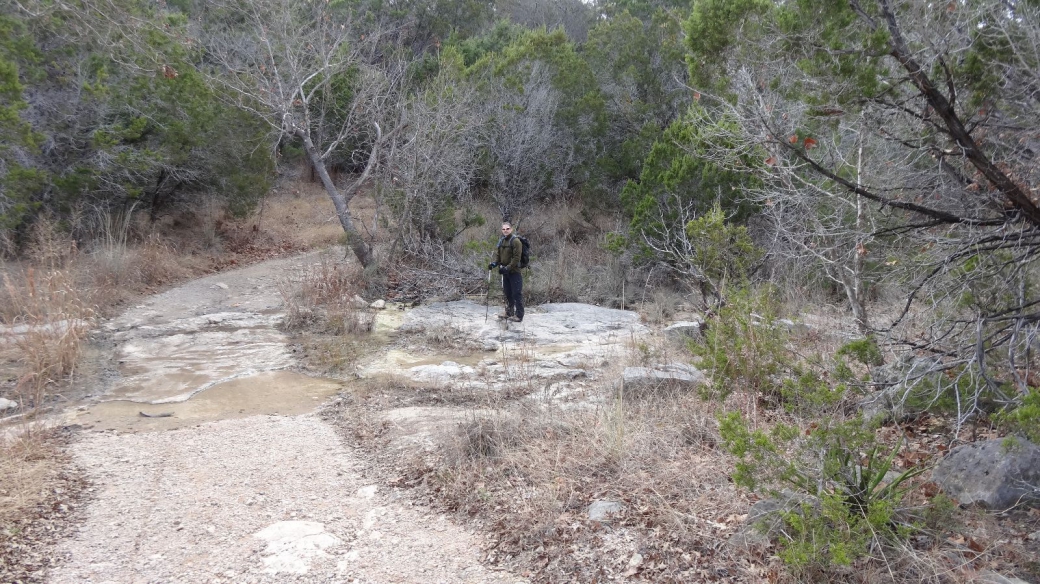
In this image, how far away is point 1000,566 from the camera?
11.0 feet

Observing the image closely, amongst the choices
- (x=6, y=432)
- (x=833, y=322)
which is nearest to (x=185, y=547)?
(x=6, y=432)

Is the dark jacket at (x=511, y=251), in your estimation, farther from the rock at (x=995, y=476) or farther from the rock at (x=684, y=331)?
the rock at (x=995, y=476)

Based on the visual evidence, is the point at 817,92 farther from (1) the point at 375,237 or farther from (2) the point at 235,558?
(1) the point at 375,237

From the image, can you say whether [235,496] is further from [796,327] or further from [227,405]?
[796,327]

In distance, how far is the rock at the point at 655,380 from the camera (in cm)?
633

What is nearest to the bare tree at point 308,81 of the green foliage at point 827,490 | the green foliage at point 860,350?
the green foliage at point 860,350

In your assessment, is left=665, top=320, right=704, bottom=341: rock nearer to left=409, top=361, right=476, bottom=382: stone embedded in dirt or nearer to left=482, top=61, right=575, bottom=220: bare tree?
left=409, top=361, right=476, bottom=382: stone embedded in dirt

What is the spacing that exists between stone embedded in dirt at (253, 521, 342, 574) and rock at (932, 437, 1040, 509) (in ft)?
12.2

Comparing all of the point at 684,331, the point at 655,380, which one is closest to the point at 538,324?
the point at 684,331

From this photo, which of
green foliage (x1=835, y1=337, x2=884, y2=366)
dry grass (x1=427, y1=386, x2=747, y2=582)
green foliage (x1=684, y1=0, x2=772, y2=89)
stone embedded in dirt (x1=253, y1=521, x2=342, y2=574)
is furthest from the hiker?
green foliage (x1=835, y1=337, x2=884, y2=366)

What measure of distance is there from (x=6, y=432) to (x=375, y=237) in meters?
9.07

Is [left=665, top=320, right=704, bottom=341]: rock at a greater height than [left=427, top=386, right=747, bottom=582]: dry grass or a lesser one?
greater

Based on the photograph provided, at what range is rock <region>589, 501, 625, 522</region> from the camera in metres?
4.30

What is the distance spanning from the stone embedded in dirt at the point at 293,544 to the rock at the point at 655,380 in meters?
2.96
